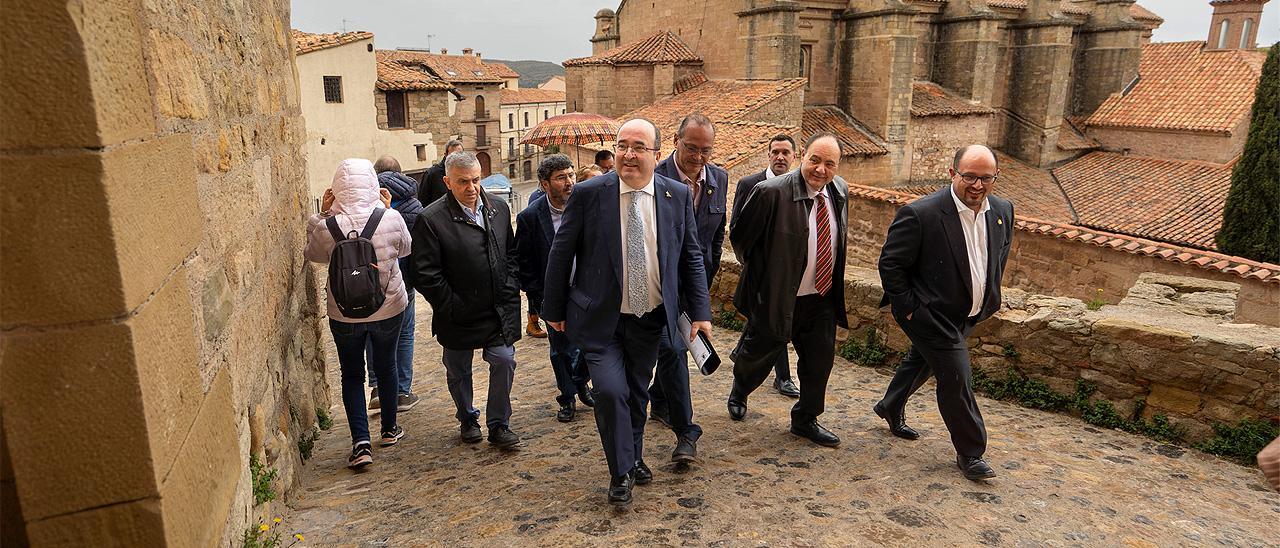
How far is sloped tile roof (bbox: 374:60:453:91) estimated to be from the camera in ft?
75.1

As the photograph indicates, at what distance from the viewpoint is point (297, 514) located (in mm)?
3055

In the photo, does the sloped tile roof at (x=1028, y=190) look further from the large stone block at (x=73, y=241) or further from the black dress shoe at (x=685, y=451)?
the large stone block at (x=73, y=241)

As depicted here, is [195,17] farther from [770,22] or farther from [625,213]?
[770,22]

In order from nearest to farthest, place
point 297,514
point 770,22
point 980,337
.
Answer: point 297,514 → point 980,337 → point 770,22

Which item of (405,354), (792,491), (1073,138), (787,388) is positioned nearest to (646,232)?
(792,491)

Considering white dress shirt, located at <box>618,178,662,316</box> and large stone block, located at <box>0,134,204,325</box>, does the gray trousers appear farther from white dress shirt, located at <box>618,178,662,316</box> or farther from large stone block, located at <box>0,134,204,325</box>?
large stone block, located at <box>0,134,204,325</box>

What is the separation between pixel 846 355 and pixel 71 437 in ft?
17.0

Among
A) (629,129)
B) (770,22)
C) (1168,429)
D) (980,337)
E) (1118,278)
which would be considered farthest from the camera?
(770,22)

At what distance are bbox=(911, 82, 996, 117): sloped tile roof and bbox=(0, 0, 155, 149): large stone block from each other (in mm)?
22112

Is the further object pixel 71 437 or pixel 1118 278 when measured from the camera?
pixel 1118 278

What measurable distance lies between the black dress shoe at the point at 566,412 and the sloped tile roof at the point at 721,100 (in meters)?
12.5

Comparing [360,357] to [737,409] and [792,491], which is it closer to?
[737,409]

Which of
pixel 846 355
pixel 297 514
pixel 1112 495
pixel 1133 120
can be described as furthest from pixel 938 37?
pixel 297 514

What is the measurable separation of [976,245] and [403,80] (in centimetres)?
2299
